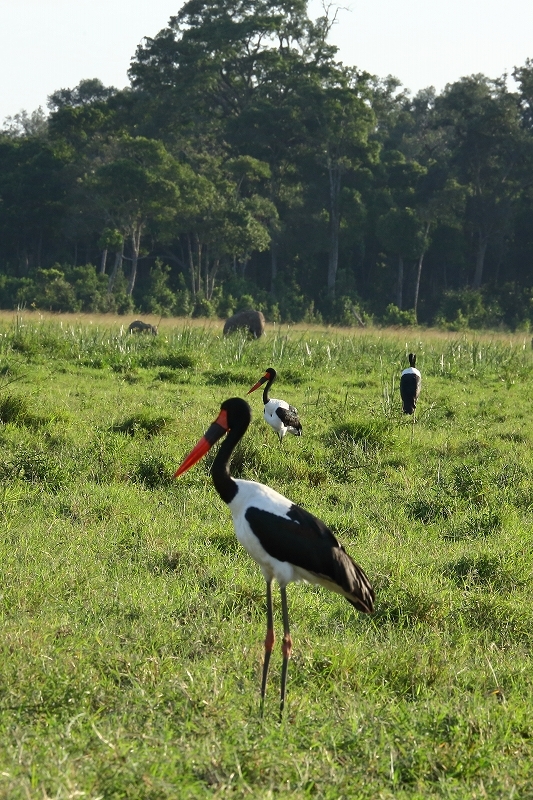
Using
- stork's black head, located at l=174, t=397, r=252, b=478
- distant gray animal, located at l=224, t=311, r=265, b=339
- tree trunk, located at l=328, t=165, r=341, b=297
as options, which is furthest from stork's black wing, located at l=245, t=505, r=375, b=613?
tree trunk, located at l=328, t=165, r=341, b=297

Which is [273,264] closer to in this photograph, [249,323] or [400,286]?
[400,286]

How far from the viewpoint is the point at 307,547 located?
3.82 meters

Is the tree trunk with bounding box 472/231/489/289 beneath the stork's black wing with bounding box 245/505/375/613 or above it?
above

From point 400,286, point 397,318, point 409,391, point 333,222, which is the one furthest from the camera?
point 400,286

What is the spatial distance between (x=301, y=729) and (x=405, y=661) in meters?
0.67

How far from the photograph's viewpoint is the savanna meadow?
314 cm

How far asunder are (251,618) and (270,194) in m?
34.7

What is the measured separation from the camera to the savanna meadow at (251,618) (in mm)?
3145

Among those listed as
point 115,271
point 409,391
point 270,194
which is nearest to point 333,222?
point 270,194

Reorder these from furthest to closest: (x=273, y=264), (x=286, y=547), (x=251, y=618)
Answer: (x=273, y=264)
(x=251, y=618)
(x=286, y=547)

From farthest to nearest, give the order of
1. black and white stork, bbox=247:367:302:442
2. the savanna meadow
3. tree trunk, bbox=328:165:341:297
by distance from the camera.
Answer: tree trunk, bbox=328:165:341:297 → black and white stork, bbox=247:367:302:442 → the savanna meadow

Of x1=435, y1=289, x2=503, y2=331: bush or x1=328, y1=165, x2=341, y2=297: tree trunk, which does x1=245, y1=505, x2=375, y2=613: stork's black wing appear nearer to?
x1=435, y1=289, x2=503, y2=331: bush

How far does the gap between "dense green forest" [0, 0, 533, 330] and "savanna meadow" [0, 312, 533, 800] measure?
79.1ft

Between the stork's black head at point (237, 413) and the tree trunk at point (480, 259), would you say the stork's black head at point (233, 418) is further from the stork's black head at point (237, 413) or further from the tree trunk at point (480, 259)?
the tree trunk at point (480, 259)
